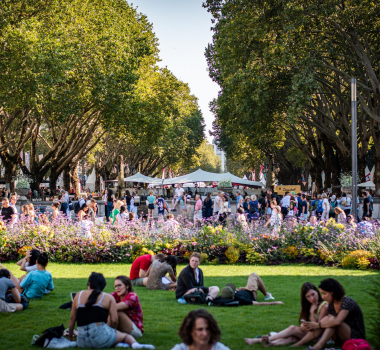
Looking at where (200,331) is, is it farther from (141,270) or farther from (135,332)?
(141,270)

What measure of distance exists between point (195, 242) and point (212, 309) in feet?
19.3

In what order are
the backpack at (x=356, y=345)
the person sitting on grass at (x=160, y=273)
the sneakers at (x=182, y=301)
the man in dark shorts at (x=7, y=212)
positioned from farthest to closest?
the man in dark shorts at (x=7, y=212)
the person sitting on grass at (x=160, y=273)
the sneakers at (x=182, y=301)
the backpack at (x=356, y=345)

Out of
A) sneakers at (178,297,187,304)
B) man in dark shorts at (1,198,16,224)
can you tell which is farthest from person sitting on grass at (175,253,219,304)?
man in dark shorts at (1,198,16,224)

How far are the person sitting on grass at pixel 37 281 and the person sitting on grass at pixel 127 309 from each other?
300 centimetres

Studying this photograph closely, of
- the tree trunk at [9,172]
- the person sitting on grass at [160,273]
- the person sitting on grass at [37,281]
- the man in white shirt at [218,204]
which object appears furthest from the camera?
the tree trunk at [9,172]

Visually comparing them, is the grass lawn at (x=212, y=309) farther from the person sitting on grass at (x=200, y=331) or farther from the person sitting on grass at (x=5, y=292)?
the person sitting on grass at (x=200, y=331)

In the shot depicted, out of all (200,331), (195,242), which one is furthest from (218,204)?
(200,331)

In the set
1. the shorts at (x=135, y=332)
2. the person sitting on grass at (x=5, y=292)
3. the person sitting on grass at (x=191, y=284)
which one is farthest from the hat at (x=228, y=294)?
the person sitting on grass at (x=5, y=292)

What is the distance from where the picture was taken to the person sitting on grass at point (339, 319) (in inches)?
241

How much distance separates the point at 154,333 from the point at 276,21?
817 inches

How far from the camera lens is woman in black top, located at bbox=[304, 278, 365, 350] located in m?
6.13

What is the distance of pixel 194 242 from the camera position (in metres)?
14.4

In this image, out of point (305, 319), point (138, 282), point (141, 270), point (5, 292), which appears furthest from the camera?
point (141, 270)

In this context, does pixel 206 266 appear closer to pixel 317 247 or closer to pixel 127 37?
pixel 317 247
